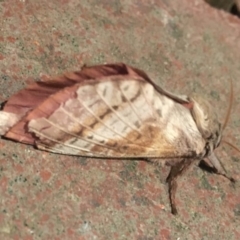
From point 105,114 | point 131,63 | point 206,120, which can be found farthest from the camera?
point 131,63

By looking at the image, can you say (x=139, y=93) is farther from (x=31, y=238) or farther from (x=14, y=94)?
(x=31, y=238)

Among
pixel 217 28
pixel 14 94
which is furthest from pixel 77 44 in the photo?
pixel 217 28

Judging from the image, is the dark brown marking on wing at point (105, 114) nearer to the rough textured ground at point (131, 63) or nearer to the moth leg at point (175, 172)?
the rough textured ground at point (131, 63)

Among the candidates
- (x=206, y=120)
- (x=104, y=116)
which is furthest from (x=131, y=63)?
(x=104, y=116)

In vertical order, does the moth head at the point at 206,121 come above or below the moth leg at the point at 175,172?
above

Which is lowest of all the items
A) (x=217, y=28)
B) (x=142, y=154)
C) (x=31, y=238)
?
(x=31, y=238)

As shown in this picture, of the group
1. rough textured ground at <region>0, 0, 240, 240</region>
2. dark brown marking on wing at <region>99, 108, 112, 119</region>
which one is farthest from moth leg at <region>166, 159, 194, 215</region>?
dark brown marking on wing at <region>99, 108, 112, 119</region>

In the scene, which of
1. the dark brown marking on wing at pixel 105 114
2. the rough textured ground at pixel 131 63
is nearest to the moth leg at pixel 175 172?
the rough textured ground at pixel 131 63

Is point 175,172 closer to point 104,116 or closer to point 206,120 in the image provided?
point 206,120
